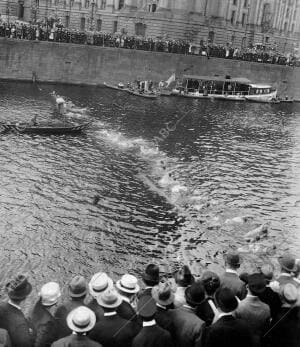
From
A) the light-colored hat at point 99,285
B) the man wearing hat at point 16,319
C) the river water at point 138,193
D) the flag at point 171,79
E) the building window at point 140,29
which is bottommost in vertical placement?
the river water at point 138,193

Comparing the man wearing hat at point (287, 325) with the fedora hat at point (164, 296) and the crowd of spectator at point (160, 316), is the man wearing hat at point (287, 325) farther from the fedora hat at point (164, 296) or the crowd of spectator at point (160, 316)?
the fedora hat at point (164, 296)

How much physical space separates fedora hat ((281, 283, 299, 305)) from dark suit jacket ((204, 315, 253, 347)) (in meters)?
1.71

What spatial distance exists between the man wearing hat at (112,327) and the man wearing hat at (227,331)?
1330mm

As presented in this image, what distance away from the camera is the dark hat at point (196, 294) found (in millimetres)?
8055

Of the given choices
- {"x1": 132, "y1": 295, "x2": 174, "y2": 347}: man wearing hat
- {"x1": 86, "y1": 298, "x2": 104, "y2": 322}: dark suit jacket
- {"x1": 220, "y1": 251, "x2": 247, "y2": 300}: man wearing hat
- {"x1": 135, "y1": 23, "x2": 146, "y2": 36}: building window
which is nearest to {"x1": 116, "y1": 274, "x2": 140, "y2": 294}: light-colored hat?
{"x1": 86, "y1": 298, "x2": 104, "y2": 322}: dark suit jacket

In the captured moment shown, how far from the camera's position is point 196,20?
7469 cm

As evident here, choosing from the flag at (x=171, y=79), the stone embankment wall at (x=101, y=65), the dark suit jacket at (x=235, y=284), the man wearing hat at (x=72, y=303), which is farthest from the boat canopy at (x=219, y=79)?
the man wearing hat at (x=72, y=303)

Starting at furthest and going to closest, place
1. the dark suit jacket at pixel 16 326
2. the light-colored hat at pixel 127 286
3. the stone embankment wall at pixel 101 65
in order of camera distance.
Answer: the stone embankment wall at pixel 101 65
the light-colored hat at pixel 127 286
the dark suit jacket at pixel 16 326

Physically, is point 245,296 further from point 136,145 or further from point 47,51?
point 47,51

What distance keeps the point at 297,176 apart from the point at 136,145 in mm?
11771

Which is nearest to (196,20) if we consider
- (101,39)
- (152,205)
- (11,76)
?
(101,39)

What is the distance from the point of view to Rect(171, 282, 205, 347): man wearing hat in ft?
25.6

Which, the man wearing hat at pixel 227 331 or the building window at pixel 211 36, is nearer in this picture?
the man wearing hat at pixel 227 331

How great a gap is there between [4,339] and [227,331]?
11.4ft
